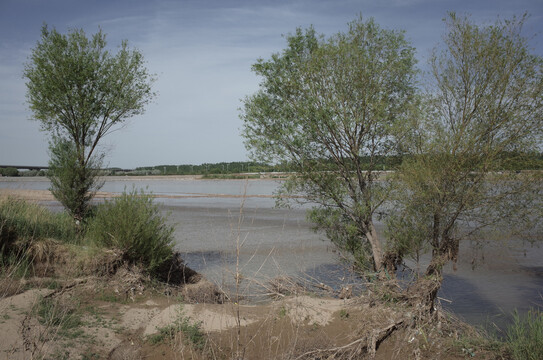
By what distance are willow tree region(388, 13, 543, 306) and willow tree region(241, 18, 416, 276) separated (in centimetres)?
131

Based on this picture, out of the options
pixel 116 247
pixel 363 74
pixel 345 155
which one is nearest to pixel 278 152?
pixel 345 155

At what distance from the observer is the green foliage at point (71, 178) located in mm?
15195

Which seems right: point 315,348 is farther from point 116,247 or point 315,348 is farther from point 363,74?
point 363,74

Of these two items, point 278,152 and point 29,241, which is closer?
point 29,241

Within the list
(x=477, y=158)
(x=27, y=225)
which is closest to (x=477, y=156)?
(x=477, y=158)

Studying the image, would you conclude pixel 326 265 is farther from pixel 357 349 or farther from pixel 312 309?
pixel 357 349

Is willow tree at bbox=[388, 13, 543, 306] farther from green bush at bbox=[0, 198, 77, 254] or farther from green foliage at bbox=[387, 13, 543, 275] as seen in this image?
green bush at bbox=[0, 198, 77, 254]

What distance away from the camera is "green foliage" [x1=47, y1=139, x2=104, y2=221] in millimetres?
15195

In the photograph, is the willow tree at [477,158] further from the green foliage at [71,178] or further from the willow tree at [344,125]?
the green foliage at [71,178]

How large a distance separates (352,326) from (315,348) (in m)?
1.52

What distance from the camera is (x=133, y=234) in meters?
11.3

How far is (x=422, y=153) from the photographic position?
1042cm

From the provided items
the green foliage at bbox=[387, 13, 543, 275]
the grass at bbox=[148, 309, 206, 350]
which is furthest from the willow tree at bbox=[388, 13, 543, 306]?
the grass at bbox=[148, 309, 206, 350]

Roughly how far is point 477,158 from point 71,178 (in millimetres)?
13031
